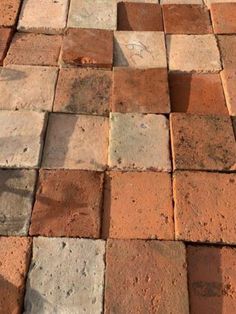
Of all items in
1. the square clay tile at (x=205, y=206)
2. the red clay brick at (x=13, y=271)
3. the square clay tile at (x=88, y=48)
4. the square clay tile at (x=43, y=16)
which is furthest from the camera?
the square clay tile at (x=43, y=16)

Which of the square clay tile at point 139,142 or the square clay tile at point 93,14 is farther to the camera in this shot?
the square clay tile at point 93,14

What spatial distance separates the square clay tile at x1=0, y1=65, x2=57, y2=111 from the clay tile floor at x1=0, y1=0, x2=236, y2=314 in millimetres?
10

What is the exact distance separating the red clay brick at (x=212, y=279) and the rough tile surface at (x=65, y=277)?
0.49 metres

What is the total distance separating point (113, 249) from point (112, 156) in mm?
641

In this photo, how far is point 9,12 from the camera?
3508 mm

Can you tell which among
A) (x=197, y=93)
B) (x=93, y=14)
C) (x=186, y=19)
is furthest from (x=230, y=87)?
(x=93, y=14)

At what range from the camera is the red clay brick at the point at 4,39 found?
319 cm

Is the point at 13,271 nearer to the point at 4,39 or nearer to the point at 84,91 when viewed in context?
the point at 84,91

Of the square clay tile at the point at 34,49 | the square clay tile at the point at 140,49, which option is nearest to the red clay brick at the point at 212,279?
the square clay tile at the point at 140,49

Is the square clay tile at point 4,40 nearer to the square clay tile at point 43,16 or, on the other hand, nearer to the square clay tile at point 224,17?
the square clay tile at point 43,16

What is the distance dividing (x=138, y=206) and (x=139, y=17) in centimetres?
194

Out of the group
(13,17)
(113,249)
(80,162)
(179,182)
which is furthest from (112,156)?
(13,17)

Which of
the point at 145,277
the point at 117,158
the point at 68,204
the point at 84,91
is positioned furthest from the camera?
the point at 84,91

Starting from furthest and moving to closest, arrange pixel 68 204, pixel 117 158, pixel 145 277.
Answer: pixel 117 158, pixel 68 204, pixel 145 277
